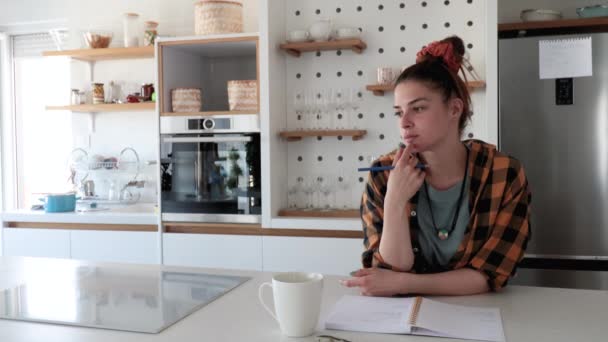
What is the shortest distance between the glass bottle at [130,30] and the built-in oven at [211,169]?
29.1 inches

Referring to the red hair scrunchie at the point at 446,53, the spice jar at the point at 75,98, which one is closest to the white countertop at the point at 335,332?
the red hair scrunchie at the point at 446,53

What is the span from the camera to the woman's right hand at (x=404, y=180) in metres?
1.43

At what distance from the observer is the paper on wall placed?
2758 mm

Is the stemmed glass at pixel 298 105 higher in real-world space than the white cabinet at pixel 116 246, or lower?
higher

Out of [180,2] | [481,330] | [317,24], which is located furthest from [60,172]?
[481,330]

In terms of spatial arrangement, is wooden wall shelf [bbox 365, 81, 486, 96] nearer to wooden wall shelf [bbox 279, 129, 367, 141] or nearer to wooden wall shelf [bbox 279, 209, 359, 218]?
wooden wall shelf [bbox 279, 129, 367, 141]

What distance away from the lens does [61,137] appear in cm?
436

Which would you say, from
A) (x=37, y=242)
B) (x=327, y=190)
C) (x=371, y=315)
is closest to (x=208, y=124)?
(x=327, y=190)

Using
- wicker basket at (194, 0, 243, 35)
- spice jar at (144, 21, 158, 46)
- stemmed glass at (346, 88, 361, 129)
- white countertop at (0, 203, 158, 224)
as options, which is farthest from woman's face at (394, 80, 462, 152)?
spice jar at (144, 21, 158, 46)

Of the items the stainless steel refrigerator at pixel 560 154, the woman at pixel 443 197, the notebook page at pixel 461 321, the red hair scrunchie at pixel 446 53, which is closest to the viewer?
the notebook page at pixel 461 321

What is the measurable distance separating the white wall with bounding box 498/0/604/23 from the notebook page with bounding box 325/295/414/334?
2.70 metres

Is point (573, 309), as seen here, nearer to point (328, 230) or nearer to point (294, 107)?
point (328, 230)

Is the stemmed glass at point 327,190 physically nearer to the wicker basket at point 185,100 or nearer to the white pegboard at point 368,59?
the white pegboard at point 368,59

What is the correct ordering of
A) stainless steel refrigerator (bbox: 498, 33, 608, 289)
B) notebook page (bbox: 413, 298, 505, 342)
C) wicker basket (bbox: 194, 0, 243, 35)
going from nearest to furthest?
notebook page (bbox: 413, 298, 505, 342), stainless steel refrigerator (bbox: 498, 33, 608, 289), wicker basket (bbox: 194, 0, 243, 35)
